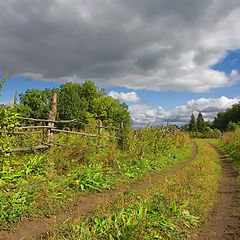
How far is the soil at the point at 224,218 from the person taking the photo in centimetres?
334

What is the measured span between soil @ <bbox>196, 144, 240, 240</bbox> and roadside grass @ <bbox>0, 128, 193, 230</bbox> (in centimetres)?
287

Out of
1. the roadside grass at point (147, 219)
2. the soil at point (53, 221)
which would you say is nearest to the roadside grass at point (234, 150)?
the roadside grass at point (147, 219)

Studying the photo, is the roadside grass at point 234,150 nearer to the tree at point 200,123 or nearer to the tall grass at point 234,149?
the tall grass at point 234,149

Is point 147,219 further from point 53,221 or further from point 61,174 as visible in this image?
point 61,174

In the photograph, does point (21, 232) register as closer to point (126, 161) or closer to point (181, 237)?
point (181, 237)

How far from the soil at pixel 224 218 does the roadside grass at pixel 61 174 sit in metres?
2.87

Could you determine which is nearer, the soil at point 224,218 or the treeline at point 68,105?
the soil at point 224,218

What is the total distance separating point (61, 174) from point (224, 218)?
470 cm

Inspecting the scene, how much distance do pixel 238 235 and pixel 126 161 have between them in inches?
213

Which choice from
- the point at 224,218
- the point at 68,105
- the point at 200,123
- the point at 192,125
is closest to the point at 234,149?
the point at 224,218

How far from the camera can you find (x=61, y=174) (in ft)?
19.9

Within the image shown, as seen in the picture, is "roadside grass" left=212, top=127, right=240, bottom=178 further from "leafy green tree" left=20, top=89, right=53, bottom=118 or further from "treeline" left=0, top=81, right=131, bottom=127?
"leafy green tree" left=20, top=89, right=53, bottom=118

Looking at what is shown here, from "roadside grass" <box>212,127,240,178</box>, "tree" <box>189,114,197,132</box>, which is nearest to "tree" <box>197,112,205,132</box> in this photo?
"tree" <box>189,114,197,132</box>

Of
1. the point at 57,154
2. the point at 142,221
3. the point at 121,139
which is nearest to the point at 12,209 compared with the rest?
the point at 142,221
